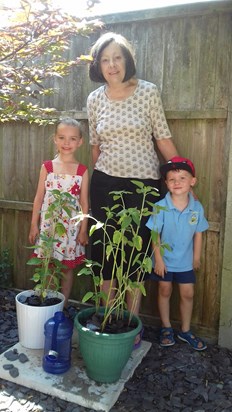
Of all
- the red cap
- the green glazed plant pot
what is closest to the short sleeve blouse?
the red cap

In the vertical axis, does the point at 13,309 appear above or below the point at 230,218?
below

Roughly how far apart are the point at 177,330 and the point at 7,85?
6.53ft

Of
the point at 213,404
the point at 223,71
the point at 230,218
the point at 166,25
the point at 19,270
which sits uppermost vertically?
the point at 166,25

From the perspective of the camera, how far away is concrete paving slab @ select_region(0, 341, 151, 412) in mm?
2020

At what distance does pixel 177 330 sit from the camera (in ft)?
9.34

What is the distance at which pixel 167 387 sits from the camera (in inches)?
87.6

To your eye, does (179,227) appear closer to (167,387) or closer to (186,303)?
(186,303)

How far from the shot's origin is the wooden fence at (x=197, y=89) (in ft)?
8.34

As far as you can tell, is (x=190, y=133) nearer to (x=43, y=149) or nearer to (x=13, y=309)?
(x=43, y=149)

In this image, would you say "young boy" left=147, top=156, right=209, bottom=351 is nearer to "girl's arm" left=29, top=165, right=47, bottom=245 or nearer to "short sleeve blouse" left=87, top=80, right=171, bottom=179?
"short sleeve blouse" left=87, top=80, right=171, bottom=179

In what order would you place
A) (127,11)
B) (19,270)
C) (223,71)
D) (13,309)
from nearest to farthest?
1. (223,71)
2. (127,11)
3. (13,309)
4. (19,270)

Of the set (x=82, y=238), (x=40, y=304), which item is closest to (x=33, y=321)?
(x=40, y=304)

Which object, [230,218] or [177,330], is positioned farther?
[177,330]

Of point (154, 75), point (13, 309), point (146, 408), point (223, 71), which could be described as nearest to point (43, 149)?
point (154, 75)
